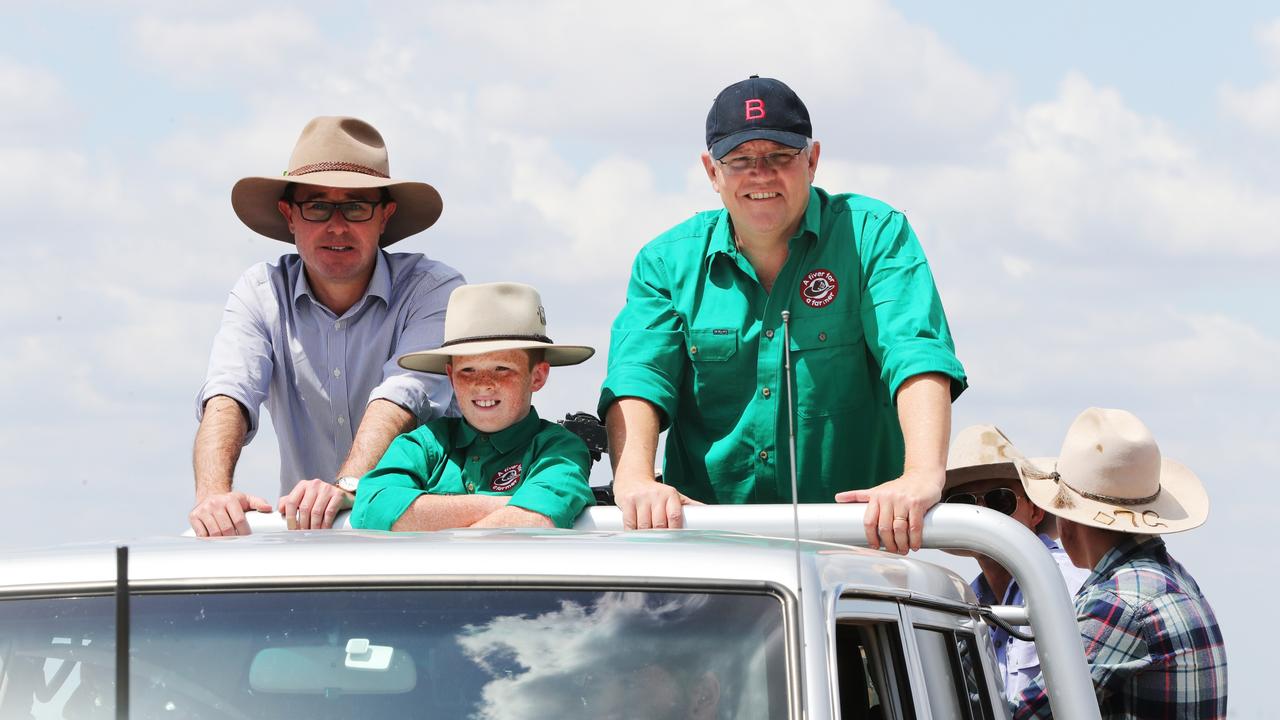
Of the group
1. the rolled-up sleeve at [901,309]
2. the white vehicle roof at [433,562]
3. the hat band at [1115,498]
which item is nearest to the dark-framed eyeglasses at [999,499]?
the hat band at [1115,498]

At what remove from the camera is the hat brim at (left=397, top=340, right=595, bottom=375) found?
513 centimetres

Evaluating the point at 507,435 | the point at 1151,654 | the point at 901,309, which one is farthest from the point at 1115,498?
the point at 507,435

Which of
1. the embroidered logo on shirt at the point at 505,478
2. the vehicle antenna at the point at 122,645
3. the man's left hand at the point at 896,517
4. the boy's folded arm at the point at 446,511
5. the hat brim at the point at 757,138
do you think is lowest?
the vehicle antenna at the point at 122,645

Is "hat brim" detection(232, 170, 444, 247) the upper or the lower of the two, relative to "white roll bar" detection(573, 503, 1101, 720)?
upper

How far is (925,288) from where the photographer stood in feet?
16.6

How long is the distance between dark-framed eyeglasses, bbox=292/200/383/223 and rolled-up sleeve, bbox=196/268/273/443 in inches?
Answer: 11.0

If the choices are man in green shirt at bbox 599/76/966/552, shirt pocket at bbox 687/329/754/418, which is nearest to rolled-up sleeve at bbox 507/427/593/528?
man in green shirt at bbox 599/76/966/552

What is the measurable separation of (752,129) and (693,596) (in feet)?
8.95

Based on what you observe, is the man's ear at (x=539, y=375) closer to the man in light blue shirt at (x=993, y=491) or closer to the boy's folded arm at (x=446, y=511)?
the boy's folded arm at (x=446, y=511)

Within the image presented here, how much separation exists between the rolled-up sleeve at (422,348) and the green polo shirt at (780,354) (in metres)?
0.73

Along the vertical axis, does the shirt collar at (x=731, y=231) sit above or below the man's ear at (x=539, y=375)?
above

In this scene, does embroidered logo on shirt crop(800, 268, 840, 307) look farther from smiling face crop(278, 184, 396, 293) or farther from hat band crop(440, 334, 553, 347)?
smiling face crop(278, 184, 396, 293)

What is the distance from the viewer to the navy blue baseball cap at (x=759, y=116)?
17.0ft

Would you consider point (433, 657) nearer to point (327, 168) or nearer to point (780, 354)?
point (780, 354)
